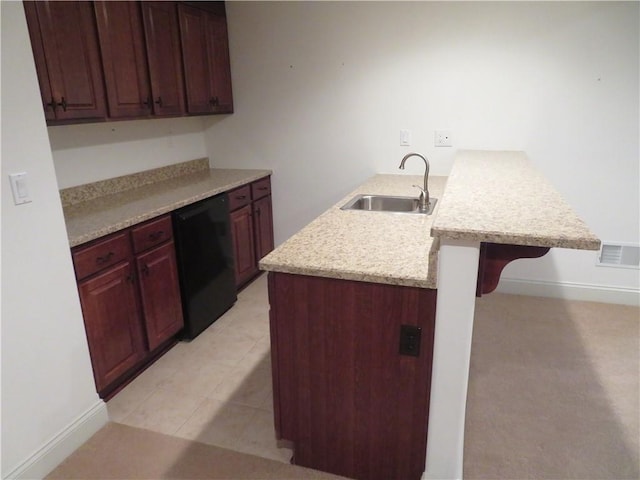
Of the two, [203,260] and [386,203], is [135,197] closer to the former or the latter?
[203,260]

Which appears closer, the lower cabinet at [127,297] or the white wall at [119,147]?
the lower cabinet at [127,297]

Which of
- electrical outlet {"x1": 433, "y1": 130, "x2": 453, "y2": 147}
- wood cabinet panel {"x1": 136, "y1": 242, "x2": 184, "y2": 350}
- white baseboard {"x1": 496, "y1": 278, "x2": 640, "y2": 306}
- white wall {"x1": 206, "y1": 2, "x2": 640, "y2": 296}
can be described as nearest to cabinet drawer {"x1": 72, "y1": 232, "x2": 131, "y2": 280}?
wood cabinet panel {"x1": 136, "y1": 242, "x2": 184, "y2": 350}

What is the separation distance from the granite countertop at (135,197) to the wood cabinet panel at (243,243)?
24cm

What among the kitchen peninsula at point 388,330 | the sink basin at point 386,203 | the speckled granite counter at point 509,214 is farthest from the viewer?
the sink basin at point 386,203

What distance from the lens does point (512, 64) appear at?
2953 millimetres

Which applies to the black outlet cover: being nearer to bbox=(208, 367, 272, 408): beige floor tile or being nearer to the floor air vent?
bbox=(208, 367, 272, 408): beige floor tile

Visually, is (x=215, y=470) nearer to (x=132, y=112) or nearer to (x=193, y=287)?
(x=193, y=287)

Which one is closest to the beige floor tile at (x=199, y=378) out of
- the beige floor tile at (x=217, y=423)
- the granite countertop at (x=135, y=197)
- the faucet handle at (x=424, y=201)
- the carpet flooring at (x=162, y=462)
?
the beige floor tile at (x=217, y=423)

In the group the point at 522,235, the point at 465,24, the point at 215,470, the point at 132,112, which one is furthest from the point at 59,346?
the point at 465,24

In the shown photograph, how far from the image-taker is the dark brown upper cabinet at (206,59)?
3025 mm

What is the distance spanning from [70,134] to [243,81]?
147 cm

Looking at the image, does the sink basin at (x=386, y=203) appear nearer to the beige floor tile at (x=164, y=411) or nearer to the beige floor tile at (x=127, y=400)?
the beige floor tile at (x=164, y=411)

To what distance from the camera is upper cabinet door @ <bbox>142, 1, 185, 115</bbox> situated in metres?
2.68

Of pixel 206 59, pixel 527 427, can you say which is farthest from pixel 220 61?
pixel 527 427
